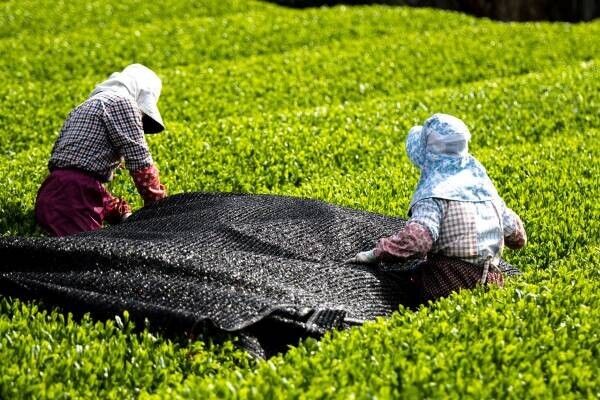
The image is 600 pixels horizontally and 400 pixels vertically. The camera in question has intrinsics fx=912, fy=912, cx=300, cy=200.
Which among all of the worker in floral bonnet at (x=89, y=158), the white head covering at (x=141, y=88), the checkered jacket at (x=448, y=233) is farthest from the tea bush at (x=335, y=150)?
the white head covering at (x=141, y=88)

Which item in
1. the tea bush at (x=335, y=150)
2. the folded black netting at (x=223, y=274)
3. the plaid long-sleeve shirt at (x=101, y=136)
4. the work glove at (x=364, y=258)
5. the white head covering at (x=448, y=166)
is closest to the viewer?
the tea bush at (x=335, y=150)

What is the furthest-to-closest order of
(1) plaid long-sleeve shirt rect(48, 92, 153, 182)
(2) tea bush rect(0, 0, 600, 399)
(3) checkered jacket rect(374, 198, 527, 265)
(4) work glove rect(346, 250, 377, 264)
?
1. (1) plaid long-sleeve shirt rect(48, 92, 153, 182)
2. (4) work glove rect(346, 250, 377, 264)
3. (3) checkered jacket rect(374, 198, 527, 265)
4. (2) tea bush rect(0, 0, 600, 399)

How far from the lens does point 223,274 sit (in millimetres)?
5188

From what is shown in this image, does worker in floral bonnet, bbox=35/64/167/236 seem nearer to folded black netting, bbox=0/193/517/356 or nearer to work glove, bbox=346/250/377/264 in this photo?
folded black netting, bbox=0/193/517/356

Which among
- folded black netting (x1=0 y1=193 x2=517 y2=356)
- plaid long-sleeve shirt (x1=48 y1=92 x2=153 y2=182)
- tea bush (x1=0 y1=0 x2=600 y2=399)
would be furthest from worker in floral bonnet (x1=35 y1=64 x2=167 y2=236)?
tea bush (x1=0 y1=0 x2=600 y2=399)

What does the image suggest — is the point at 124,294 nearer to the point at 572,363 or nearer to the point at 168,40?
the point at 572,363

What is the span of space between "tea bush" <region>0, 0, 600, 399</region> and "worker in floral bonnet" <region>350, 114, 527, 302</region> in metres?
0.23

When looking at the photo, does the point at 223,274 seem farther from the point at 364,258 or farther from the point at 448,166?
the point at 448,166

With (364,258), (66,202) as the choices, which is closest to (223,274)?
(364,258)

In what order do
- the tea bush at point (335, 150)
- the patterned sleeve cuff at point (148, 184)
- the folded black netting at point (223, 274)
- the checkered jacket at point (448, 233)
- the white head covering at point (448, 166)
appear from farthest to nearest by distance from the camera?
the patterned sleeve cuff at point (148, 184)
the white head covering at point (448, 166)
the checkered jacket at point (448, 233)
the folded black netting at point (223, 274)
the tea bush at point (335, 150)

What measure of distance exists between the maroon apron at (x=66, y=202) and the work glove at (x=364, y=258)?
2.05 m

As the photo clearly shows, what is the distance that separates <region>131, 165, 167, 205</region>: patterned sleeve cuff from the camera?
262 inches

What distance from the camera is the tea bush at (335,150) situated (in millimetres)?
4281

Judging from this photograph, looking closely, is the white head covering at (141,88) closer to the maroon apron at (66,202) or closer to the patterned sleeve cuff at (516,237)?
the maroon apron at (66,202)
